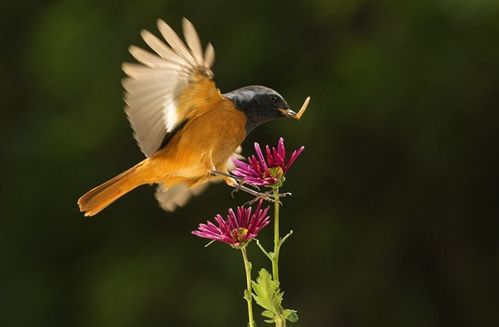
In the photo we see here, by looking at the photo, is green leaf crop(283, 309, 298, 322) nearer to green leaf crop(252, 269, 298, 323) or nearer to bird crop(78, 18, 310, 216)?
green leaf crop(252, 269, 298, 323)

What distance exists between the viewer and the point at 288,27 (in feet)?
12.0

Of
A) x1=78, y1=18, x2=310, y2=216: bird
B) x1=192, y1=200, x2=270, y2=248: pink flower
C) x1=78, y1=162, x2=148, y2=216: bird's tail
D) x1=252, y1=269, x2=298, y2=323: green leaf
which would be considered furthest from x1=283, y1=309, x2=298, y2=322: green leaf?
x1=78, y1=162, x2=148, y2=216: bird's tail

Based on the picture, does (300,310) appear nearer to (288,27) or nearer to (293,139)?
(293,139)

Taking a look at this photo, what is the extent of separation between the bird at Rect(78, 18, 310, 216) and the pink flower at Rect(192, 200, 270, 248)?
25cm

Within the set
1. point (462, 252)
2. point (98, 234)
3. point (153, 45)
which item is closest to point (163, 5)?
point (98, 234)

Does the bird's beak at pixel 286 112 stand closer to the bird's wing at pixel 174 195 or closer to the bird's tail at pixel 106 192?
the bird's wing at pixel 174 195

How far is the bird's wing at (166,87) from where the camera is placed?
4.63ft

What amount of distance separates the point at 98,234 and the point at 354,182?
112cm

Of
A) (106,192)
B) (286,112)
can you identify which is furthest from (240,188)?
(106,192)

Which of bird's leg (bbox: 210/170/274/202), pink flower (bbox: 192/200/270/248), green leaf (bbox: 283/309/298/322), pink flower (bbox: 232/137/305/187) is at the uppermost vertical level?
pink flower (bbox: 232/137/305/187)

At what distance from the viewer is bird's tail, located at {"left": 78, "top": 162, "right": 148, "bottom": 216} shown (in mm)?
1543

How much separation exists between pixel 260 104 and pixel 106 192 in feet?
1.00

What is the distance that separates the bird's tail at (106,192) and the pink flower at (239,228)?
1.17 ft

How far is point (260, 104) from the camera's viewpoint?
5.03 feet
